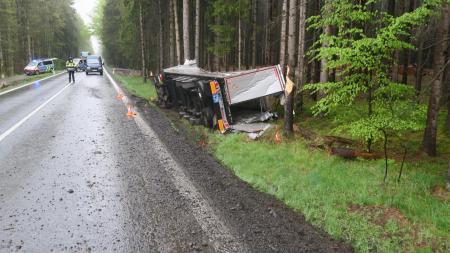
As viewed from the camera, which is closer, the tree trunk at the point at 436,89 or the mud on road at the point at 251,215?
the mud on road at the point at 251,215

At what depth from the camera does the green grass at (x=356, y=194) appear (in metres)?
4.77

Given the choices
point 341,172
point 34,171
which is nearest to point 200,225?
point 341,172

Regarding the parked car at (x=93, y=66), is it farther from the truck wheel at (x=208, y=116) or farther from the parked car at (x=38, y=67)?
the truck wheel at (x=208, y=116)

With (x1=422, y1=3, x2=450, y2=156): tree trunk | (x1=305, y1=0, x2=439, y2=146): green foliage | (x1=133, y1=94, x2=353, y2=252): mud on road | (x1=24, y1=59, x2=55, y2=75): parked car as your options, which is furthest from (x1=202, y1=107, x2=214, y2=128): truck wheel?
(x1=24, y1=59, x2=55, y2=75): parked car

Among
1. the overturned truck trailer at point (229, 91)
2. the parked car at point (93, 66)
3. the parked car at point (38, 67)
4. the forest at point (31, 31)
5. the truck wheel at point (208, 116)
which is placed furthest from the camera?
the forest at point (31, 31)

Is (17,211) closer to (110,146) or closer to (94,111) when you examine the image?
(110,146)

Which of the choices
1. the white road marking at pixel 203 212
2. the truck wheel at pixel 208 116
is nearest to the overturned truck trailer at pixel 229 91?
the truck wheel at pixel 208 116

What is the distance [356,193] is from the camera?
19.8ft

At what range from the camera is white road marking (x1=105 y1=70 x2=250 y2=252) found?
4.57m

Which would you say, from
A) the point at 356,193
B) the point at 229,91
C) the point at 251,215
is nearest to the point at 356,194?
the point at 356,193

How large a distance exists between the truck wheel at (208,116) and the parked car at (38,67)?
43322mm

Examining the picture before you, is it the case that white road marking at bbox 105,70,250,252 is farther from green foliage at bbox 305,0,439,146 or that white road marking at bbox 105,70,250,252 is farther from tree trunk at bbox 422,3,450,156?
tree trunk at bbox 422,3,450,156

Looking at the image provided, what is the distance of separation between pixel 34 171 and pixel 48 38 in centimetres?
7885

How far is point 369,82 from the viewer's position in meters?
7.41
